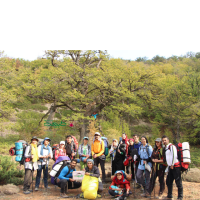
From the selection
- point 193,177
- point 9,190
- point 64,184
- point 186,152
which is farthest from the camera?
point 193,177

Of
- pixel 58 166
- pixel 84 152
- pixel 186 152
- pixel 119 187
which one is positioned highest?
pixel 186 152

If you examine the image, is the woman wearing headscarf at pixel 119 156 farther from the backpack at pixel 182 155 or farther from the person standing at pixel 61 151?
the backpack at pixel 182 155

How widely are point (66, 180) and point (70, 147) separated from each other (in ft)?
4.33

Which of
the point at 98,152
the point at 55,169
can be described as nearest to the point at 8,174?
the point at 55,169

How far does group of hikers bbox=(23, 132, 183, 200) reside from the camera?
17.6ft

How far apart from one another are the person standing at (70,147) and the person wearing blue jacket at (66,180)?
64cm

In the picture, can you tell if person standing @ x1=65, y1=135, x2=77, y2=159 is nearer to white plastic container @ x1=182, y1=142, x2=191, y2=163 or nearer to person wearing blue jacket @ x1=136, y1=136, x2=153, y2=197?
person wearing blue jacket @ x1=136, y1=136, x2=153, y2=197

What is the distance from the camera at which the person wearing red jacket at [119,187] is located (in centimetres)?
548

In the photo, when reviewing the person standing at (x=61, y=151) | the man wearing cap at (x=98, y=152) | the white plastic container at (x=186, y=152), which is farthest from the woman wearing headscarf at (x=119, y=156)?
the white plastic container at (x=186, y=152)

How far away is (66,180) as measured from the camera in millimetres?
5859

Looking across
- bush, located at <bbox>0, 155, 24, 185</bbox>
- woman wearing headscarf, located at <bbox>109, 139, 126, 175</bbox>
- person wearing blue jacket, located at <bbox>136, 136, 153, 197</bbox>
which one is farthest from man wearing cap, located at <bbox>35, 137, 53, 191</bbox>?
person wearing blue jacket, located at <bbox>136, 136, 153, 197</bbox>

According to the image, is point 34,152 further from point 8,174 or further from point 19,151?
point 8,174

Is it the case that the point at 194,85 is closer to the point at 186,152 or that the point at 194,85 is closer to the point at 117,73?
the point at 117,73

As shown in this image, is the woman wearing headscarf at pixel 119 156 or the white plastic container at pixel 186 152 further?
the woman wearing headscarf at pixel 119 156
